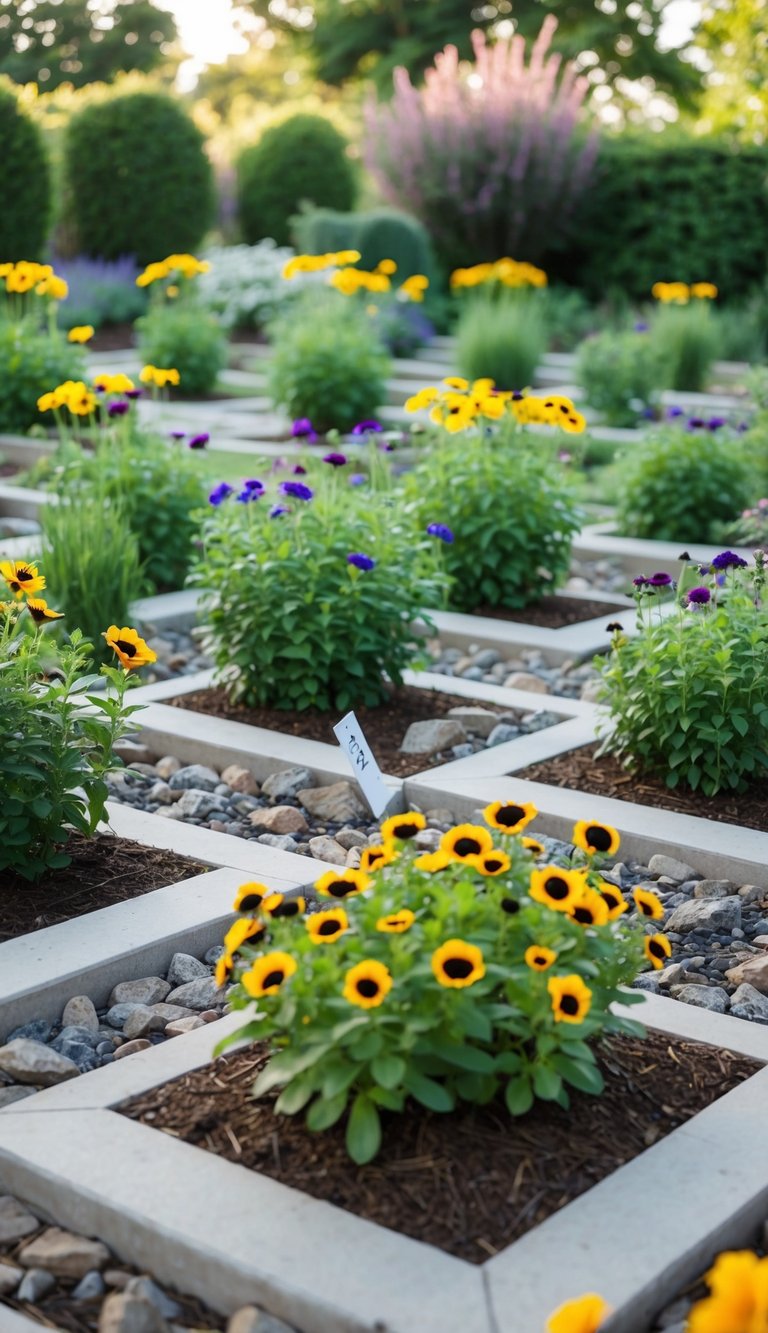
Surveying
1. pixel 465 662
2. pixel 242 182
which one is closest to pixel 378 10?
pixel 242 182

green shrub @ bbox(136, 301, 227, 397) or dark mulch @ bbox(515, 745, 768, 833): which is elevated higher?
green shrub @ bbox(136, 301, 227, 397)

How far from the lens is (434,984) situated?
2035 mm

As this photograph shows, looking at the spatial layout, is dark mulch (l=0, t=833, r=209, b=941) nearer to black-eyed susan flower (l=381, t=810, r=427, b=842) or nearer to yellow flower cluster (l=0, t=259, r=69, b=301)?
black-eyed susan flower (l=381, t=810, r=427, b=842)

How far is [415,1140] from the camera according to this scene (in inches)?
83.0

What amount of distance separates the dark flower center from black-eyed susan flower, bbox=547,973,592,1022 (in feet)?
0.42

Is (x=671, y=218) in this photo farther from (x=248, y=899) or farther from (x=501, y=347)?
(x=248, y=899)

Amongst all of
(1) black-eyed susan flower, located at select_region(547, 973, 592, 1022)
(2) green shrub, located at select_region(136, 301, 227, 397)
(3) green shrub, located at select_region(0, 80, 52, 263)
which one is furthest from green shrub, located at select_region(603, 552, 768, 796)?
(3) green shrub, located at select_region(0, 80, 52, 263)

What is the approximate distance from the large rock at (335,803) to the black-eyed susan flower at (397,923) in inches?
63.4

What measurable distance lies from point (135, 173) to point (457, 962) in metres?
14.0

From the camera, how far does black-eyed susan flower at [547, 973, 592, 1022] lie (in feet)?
6.51

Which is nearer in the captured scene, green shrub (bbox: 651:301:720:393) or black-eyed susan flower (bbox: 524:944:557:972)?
black-eyed susan flower (bbox: 524:944:557:972)

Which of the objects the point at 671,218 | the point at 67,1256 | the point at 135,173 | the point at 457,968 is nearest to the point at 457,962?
the point at 457,968

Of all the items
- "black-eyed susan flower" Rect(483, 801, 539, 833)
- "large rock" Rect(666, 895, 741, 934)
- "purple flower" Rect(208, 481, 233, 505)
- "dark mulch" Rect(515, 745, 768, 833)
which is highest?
"purple flower" Rect(208, 481, 233, 505)

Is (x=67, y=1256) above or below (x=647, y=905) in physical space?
below
